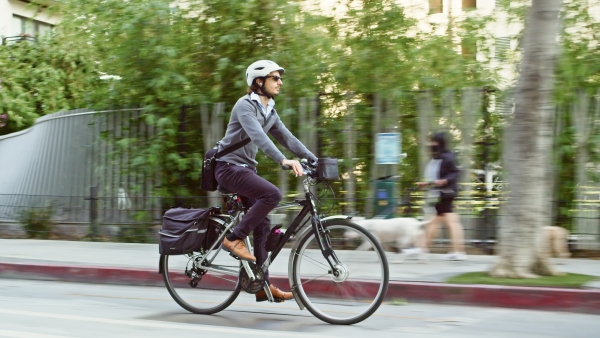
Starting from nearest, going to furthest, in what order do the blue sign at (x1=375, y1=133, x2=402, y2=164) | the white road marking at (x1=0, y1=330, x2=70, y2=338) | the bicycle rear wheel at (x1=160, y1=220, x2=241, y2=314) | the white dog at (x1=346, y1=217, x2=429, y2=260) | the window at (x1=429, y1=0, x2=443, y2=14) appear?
the white road marking at (x1=0, y1=330, x2=70, y2=338), the bicycle rear wheel at (x1=160, y1=220, x2=241, y2=314), the white dog at (x1=346, y1=217, x2=429, y2=260), the blue sign at (x1=375, y1=133, x2=402, y2=164), the window at (x1=429, y1=0, x2=443, y2=14)

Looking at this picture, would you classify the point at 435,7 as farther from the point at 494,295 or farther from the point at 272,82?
the point at 272,82

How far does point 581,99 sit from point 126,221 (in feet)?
23.0

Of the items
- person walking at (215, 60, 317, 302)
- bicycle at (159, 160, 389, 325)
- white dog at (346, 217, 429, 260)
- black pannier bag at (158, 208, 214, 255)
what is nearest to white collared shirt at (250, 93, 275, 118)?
person walking at (215, 60, 317, 302)

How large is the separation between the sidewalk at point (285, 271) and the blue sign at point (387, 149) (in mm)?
1212

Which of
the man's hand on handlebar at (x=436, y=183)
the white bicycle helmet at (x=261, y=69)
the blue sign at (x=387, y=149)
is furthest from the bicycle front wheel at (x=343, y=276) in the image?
the blue sign at (x=387, y=149)

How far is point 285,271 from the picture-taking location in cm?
720

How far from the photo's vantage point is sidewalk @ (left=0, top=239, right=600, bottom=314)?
22.1ft

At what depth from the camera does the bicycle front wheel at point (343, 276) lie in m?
5.43

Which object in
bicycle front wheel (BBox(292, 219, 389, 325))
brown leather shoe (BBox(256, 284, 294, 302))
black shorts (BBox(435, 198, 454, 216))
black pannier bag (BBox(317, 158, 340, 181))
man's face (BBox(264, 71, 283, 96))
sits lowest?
brown leather shoe (BBox(256, 284, 294, 302))

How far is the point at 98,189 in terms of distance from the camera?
12.7m

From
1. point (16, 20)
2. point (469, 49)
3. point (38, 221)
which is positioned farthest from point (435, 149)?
point (16, 20)

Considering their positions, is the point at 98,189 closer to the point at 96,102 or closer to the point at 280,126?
the point at 96,102

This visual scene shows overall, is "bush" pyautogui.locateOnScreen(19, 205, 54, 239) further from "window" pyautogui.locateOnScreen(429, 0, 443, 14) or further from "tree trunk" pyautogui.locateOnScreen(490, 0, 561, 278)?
"tree trunk" pyautogui.locateOnScreen(490, 0, 561, 278)

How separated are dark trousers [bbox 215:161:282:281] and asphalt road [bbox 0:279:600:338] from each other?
0.55 metres
